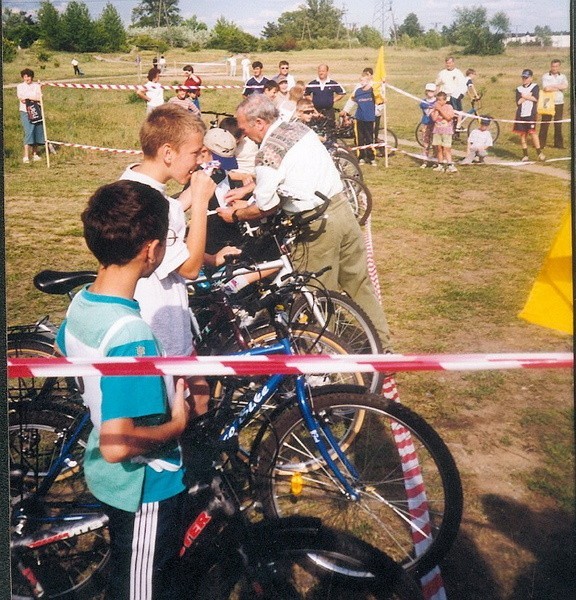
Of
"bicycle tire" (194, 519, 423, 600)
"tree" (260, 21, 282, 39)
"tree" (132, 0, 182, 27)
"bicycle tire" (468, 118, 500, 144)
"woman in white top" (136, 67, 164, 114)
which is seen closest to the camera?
"bicycle tire" (194, 519, 423, 600)

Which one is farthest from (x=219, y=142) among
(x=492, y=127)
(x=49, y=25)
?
(x=492, y=127)

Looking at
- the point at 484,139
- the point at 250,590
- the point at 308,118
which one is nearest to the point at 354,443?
the point at 250,590

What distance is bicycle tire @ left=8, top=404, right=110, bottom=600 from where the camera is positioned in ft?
6.84

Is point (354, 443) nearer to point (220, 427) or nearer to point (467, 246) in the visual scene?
point (220, 427)

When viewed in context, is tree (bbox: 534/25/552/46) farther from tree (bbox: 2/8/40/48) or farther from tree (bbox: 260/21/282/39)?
tree (bbox: 2/8/40/48)

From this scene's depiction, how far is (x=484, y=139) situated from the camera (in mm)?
10641

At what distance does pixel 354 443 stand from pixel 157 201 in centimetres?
148

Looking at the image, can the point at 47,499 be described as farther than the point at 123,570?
Yes

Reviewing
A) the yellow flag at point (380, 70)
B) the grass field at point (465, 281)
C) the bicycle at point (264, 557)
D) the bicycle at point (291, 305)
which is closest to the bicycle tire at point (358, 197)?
the grass field at point (465, 281)

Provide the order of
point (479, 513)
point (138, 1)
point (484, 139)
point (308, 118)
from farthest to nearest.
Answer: point (484, 139) < point (308, 118) < point (138, 1) < point (479, 513)

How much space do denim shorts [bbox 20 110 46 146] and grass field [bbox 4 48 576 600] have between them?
0.68 feet

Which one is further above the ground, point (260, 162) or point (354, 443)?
point (260, 162)

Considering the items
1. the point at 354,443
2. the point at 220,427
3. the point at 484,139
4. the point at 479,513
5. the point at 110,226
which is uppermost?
the point at 484,139

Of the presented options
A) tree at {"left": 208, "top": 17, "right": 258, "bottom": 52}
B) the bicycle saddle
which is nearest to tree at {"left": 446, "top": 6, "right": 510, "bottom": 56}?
tree at {"left": 208, "top": 17, "right": 258, "bottom": 52}
